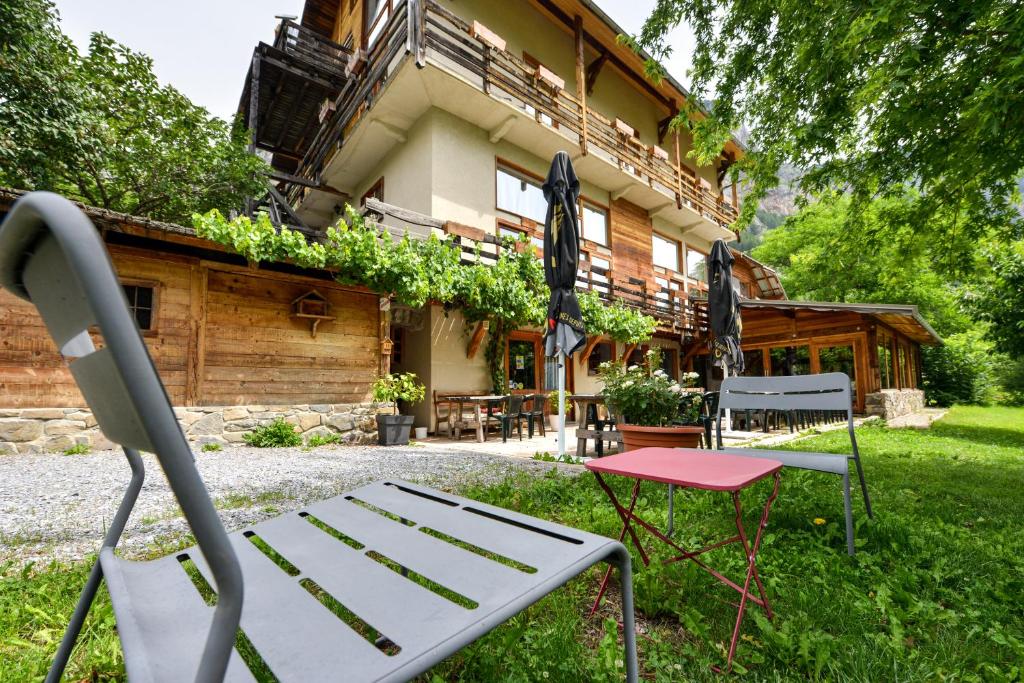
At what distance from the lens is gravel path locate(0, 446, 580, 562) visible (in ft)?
8.55

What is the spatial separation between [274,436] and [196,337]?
1881 millimetres

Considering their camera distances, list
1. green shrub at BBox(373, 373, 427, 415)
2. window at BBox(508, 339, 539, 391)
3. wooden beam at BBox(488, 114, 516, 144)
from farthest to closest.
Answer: window at BBox(508, 339, 539, 391) < wooden beam at BBox(488, 114, 516, 144) < green shrub at BBox(373, 373, 427, 415)

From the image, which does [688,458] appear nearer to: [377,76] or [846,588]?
[846,588]

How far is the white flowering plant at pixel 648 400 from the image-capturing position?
4797mm

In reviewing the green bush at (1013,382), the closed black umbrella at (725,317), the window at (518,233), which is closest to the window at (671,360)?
the window at (518,233)

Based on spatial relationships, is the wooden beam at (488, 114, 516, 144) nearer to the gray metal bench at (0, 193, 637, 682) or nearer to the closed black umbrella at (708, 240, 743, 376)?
the closed black umbrella at (708, 240, 743, 376)

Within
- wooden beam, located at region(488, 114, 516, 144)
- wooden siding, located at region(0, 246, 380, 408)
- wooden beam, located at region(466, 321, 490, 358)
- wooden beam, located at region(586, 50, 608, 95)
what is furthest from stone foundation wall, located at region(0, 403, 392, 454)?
wooden beam, located at region(586, 50, 608, 95)

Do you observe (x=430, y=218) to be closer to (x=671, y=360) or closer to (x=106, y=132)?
(x=106, y=132)

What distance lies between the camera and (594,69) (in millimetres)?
12859

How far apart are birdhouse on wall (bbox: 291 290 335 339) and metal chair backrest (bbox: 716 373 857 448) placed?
675cm

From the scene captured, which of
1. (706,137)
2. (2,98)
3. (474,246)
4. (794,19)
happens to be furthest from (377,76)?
(794,19)

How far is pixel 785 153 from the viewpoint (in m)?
5.08

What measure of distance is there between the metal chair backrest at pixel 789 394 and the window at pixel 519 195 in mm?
8750

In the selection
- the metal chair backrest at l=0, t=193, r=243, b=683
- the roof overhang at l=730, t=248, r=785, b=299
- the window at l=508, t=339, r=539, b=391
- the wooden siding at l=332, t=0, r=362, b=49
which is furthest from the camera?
the roof overhang at l=730, t=248, r=785, b=299
